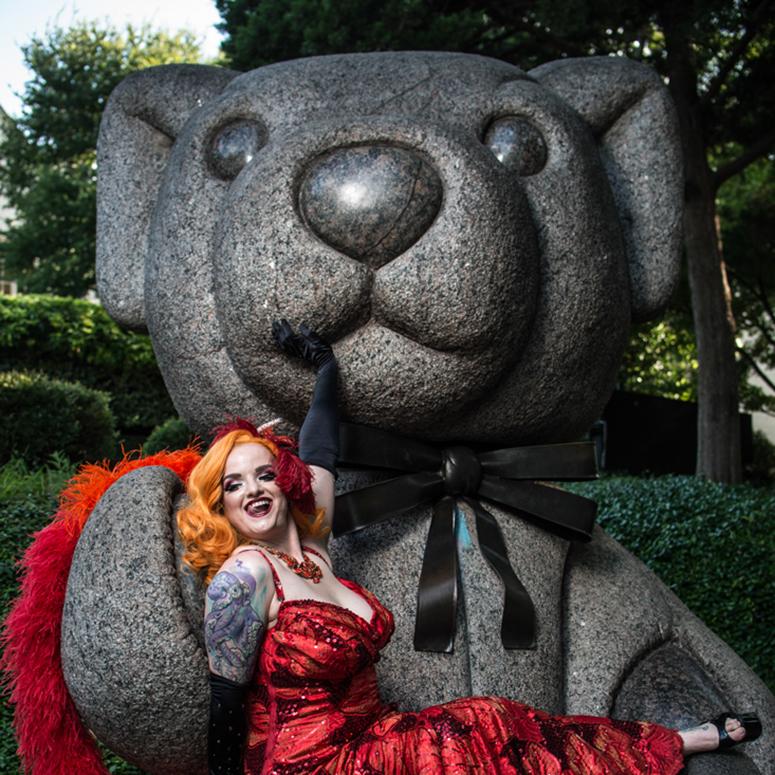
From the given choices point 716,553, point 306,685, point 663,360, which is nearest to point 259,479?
point 306,685

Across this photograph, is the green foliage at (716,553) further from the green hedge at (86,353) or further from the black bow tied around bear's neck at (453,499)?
the green hedge at (86,353)

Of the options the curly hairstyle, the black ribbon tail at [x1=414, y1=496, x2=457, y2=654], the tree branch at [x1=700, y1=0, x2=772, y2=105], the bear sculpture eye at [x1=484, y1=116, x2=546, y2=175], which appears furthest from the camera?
the tree branch at [x1=700, y1=0, x2=772, y2=105]

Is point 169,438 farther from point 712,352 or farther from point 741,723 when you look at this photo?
point 741,723

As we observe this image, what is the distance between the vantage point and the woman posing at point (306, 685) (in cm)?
207

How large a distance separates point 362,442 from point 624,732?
0.88 metres

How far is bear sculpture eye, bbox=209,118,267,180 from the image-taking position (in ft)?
8.67

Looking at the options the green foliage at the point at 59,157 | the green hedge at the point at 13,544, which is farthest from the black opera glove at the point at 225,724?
the green foliage at the point at 59,157

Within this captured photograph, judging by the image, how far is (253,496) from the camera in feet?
7.39

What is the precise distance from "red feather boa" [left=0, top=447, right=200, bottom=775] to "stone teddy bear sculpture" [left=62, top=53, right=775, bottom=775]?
11cm

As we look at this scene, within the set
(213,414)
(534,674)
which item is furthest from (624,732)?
(213,414)

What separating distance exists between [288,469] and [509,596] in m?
0.64

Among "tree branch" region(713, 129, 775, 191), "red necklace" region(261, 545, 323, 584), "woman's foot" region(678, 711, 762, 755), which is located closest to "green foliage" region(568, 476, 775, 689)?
"woman's foot" region(678, 711, 762, 755)

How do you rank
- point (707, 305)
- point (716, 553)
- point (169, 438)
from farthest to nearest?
1. point (707, 305)
2. point (169, 438)
3. point (716, 553)

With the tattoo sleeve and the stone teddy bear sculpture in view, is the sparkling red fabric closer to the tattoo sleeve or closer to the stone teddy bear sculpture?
the tattoo sleeve
